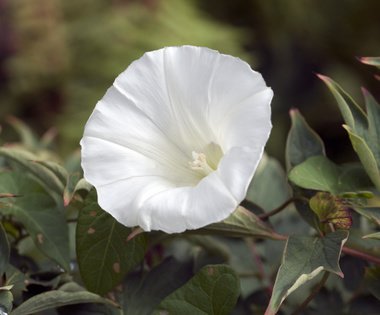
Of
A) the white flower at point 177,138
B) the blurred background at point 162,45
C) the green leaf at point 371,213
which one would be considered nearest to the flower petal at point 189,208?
the white flower at point 177,138

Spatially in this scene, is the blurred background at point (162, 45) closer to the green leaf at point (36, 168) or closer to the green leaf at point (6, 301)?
the green leaf at point (36, 168)

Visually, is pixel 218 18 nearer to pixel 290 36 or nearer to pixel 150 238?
pixel 290 36

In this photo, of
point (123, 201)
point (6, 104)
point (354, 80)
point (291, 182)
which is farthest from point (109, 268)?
point (354, 80)

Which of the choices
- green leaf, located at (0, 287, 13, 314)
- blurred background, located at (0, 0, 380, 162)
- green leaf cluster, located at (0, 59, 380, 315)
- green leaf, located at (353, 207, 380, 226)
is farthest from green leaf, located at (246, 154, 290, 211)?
blurred background, located at (0, 0, 380, 162)

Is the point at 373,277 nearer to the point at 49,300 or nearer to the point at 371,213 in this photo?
the point at 371,213

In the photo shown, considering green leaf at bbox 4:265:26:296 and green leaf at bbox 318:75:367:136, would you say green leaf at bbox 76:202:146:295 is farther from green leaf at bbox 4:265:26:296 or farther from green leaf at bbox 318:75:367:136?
green leaf at bbox 318:75:367:136

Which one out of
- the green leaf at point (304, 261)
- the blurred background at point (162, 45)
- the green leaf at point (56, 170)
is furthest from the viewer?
the blurred background at point (162, 45)
